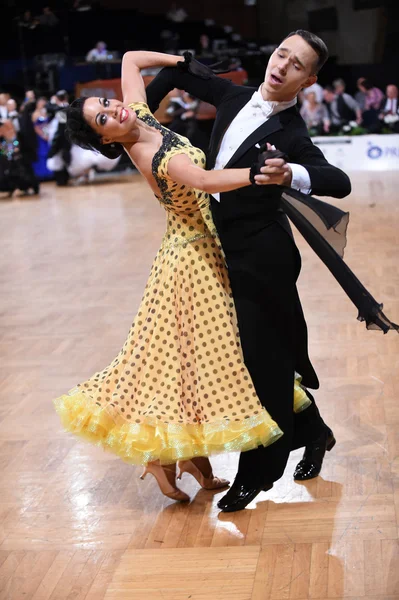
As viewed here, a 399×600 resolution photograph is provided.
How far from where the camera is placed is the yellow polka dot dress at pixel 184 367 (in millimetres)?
2635

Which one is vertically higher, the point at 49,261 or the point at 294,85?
the point at 294,85

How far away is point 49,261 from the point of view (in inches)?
275

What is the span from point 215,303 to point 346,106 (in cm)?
1049

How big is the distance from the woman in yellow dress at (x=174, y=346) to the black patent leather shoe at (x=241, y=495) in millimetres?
236

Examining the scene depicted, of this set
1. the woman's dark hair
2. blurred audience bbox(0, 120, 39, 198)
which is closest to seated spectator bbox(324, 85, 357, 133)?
blurred audience bbox(0, 120, 39, 198)

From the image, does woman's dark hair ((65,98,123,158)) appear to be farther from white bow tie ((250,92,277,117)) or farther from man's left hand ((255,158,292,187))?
man's left hand ((255,158,292,187))

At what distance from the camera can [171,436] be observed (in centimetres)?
264

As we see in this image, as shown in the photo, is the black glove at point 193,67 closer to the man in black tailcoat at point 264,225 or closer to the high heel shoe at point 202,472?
the man in black tailcoat at point 264,225

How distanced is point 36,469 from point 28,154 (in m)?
8.50

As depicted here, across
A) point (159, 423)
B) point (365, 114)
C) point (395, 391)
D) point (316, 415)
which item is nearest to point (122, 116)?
point (159, 423)

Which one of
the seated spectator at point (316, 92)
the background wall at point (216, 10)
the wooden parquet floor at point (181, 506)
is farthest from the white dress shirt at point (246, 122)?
the background wall at point (216, 10)

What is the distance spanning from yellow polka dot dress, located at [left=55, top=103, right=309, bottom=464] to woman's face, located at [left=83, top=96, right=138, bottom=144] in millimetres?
124

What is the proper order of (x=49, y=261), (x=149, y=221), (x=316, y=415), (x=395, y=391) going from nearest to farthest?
(x=316, y=415) → (x=395, y=391) → (x=49, y=261) → (x=149, y=221)

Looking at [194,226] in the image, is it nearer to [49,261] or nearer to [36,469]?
[36,469]
